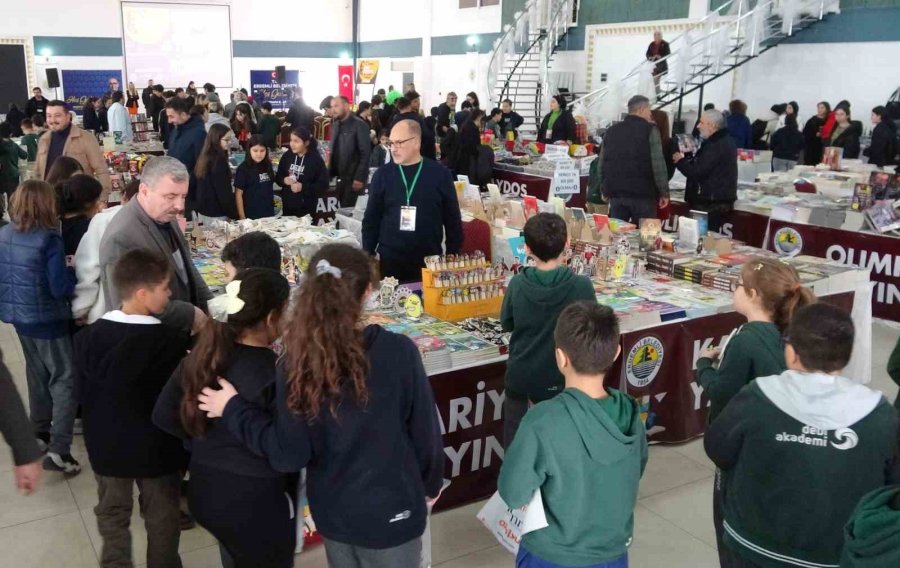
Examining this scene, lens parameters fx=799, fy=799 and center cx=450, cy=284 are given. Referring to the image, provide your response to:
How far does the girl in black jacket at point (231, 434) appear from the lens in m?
2.13

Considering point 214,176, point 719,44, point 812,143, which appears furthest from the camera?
point 719,44

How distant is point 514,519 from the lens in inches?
92.8

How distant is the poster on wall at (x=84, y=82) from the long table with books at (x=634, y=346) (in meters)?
20.8

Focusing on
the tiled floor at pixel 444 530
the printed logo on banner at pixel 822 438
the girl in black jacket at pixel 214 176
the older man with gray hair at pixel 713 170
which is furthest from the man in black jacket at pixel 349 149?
the printed logo on banner at pixel 822 438

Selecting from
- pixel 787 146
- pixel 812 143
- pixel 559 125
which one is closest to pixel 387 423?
pixel 559 125

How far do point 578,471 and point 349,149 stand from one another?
6.06 m

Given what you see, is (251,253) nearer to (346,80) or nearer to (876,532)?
(876,532)

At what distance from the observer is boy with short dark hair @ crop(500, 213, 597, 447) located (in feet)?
10.1

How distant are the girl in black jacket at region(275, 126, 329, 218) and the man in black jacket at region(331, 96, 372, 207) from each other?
76 centimetres

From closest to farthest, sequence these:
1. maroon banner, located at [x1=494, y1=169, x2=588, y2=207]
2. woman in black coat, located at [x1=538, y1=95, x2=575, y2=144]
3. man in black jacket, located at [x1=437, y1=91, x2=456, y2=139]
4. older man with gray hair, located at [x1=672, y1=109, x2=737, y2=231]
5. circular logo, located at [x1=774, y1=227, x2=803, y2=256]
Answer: older man with gray hair, located at [x1=672, y1=109, x2=737, y2=231] < circular logo, located at [x1=774, y1=227, x2=803, y2=256] < maroon banner, located at [x1=494, y1=169, x2=588, y2=207] < woman in black coat, located at [x1=538, y1=95, x2=575, y2=144] < man in black jacket, located at [x1=437, y1=91, x2=456, y2=139]

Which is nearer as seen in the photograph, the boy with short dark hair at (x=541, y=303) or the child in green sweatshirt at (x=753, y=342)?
the child in green sweatshirt at (x=753, y=342)

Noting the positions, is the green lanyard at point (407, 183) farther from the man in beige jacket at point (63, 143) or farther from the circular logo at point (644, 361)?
the man in beige jacket at point (63, 143)

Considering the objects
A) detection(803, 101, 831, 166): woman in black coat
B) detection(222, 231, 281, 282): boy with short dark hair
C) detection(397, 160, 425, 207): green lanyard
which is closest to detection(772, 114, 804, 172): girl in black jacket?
detection(803, 101, 831, 166): woman in black coat

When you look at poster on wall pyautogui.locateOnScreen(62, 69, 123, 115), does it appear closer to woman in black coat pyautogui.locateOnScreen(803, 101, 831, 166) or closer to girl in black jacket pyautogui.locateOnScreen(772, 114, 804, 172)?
girl in black jacket pyautogui.locateOnScreen(772, 114, 804, 172)
